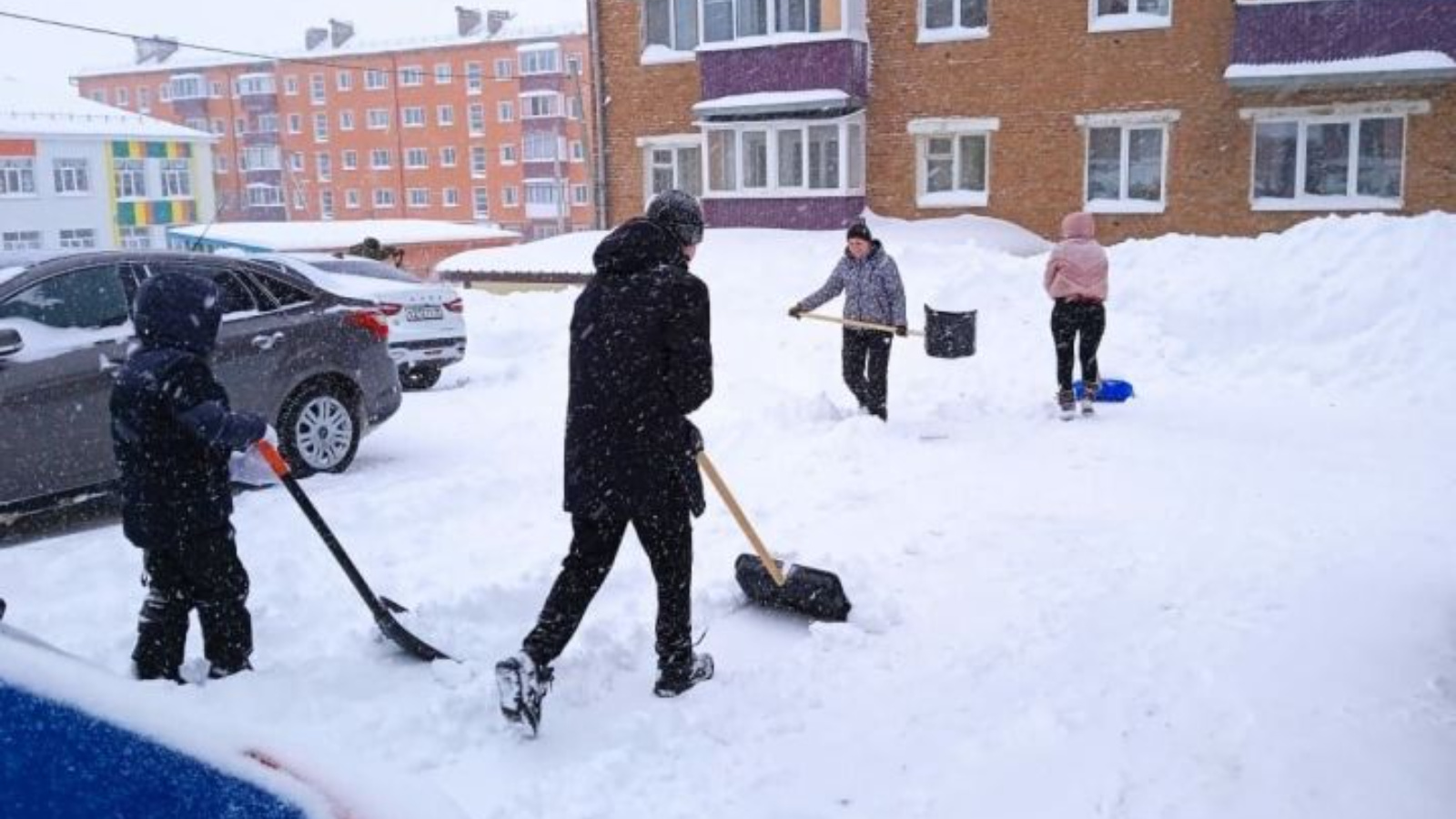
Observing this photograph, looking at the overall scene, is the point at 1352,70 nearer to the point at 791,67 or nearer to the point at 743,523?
the point at 791,67

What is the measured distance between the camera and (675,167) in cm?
→ 2345

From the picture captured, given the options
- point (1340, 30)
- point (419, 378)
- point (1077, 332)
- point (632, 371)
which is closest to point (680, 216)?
point (632, 371)

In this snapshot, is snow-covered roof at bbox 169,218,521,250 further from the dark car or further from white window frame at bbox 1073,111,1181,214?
the dark car

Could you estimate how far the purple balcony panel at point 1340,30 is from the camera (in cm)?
1695

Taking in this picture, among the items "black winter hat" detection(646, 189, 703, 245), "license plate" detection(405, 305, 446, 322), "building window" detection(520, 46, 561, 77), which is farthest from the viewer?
"building window" detection(520, 46, 561, 77)

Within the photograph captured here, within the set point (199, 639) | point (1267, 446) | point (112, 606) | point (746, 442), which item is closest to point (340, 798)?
point (199, 639)

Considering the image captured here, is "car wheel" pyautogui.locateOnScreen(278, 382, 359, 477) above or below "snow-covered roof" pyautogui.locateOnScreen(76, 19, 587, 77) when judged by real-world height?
below

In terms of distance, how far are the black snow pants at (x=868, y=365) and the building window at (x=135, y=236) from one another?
5738 centimetres

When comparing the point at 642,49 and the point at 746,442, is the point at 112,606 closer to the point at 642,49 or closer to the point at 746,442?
the point at 746,442

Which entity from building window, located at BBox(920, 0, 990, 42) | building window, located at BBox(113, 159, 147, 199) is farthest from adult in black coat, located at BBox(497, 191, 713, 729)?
building window, located at BBox(113, 159, 147, 199)

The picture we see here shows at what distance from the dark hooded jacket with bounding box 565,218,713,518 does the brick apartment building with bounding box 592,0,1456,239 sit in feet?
55.3

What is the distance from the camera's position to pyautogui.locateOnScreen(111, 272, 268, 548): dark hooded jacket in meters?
3.85

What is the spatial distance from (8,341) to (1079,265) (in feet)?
23.7

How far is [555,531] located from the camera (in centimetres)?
654
